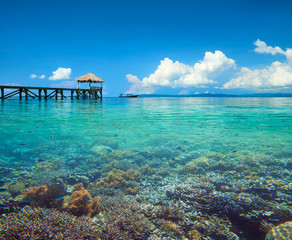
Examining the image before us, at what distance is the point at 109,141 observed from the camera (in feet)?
52.3

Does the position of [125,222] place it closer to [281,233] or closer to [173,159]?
[281,233]

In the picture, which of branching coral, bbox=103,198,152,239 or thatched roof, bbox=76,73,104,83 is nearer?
branching coral, bbox=103,198,152,239

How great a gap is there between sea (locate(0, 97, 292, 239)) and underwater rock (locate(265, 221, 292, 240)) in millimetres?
272

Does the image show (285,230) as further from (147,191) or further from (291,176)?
(291,176)

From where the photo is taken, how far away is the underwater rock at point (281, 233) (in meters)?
3.98

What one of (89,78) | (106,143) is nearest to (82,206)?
(106,143)

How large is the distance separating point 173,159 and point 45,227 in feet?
28.7

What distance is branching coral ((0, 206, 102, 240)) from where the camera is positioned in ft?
11.7

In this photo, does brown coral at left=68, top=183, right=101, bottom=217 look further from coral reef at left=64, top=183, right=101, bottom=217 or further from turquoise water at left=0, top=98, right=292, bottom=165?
turquoise water at left=0, top=98, right=292, bottom=165

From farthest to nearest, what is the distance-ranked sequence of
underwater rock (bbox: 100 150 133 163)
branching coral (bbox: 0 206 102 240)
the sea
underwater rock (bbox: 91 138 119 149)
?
underwater rock (bbox: 91 138 119 149)
underwater rock (bbox: 100 150 133 163)
the sea
branching coral (bbox: 0 206 102 240)

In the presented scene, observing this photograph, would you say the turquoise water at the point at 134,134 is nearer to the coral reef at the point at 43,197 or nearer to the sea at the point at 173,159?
the sea at the point at 173,159

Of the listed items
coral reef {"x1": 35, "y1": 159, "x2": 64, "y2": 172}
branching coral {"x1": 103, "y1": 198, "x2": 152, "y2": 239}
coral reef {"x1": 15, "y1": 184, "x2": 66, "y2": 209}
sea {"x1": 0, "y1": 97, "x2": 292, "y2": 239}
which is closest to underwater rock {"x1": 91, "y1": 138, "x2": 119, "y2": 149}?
sea {"x1": 0, "y1": 97, "x2": 292, "y2": 239}

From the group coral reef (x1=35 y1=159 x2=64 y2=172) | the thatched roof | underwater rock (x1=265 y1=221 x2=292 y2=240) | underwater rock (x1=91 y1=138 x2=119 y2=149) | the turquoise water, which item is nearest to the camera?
underwater rock (x1=265 y1=221 x2=292 y2=240)

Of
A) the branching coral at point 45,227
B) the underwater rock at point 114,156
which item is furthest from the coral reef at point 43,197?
the underwater rock at point 114,156
